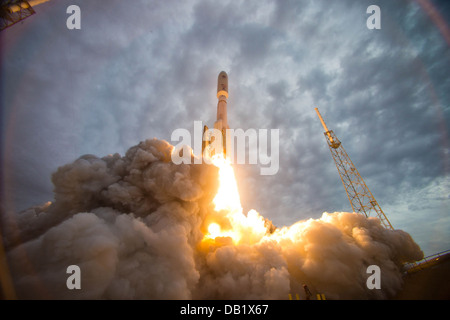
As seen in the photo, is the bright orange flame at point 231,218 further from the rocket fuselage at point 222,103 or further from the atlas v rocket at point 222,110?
the rocket fuselage at point 222,103

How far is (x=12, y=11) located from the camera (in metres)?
21.7

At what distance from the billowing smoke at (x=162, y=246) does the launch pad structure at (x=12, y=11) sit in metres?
20.2

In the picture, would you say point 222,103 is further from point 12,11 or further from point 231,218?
point 12,11

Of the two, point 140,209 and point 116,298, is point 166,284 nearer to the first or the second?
point 116,298

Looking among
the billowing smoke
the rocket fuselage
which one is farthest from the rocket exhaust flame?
the rocket fuselage

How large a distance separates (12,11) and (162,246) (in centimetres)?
3247

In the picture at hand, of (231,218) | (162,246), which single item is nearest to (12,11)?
(162,246)

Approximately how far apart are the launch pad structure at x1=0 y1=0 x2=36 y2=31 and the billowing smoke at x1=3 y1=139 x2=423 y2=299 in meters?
20.2

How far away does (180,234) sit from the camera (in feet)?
48.0

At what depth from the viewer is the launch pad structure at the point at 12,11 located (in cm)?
2130

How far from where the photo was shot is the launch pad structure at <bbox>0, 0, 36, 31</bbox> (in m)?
21.3

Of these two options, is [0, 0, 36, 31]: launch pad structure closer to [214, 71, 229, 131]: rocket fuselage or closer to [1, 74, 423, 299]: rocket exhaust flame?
[1, 74, 423, 299]: rocket exhaust flame

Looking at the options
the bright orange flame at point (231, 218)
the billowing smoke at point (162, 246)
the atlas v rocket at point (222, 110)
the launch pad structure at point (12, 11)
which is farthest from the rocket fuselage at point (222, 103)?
the launch pad structure at point (12, 11)

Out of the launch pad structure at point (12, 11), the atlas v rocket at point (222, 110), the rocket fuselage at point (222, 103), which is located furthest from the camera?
the rocket fuselage at point (222, 103)
